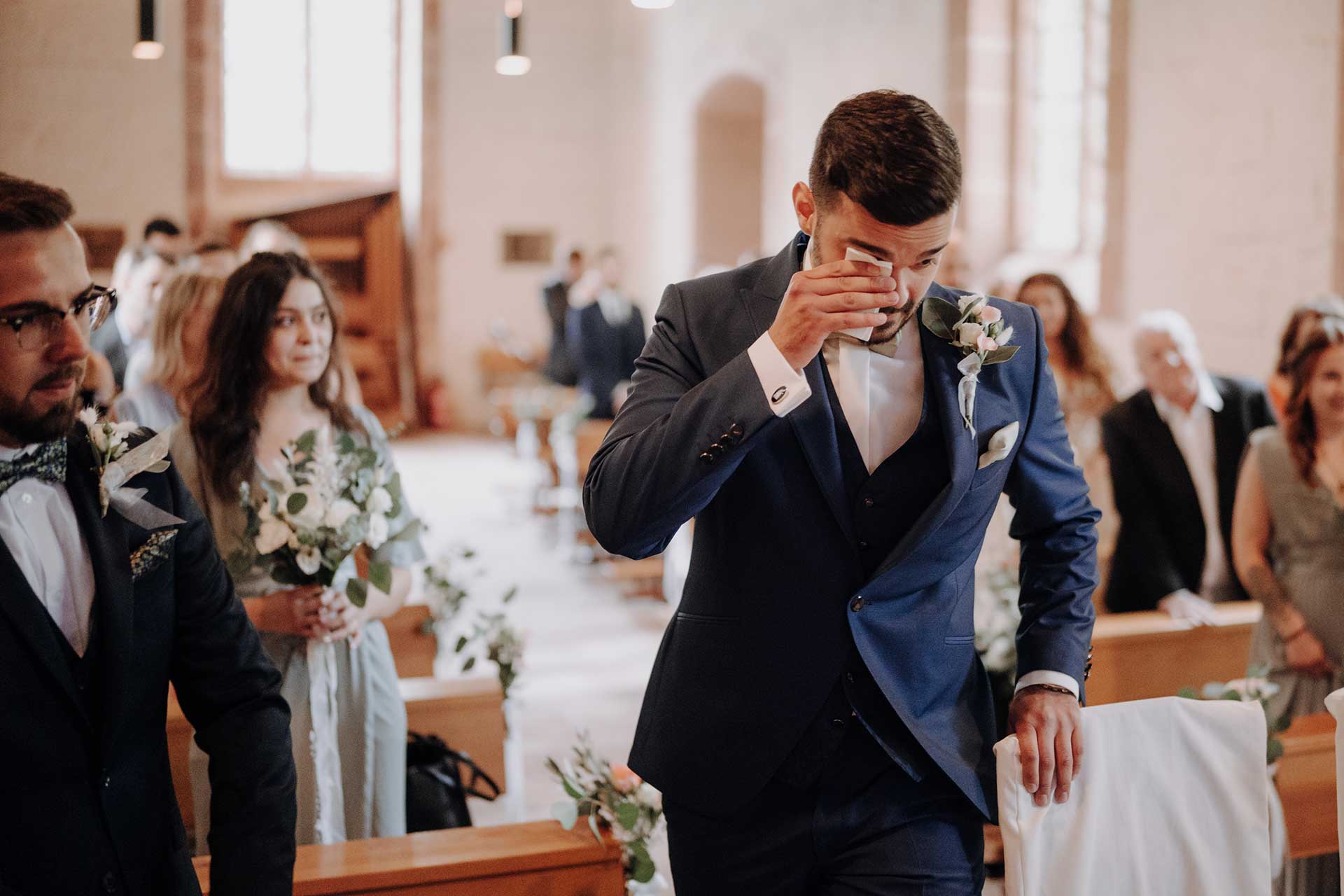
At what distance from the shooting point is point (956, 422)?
5.56 feet

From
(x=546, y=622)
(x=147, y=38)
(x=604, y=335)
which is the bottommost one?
(x=546, y=622)

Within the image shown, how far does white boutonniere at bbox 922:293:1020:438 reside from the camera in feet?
5.58

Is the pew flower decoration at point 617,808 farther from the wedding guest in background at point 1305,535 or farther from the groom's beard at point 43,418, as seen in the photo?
the wedding guest in background at point 1305,535

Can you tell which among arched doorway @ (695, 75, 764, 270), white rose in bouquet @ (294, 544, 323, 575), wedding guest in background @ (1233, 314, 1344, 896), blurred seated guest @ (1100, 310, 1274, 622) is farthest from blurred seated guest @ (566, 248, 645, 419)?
white rose in bouquet @ (294, 544, 323, 575)

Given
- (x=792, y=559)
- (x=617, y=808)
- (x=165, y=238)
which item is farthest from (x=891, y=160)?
(x=165, y=238)

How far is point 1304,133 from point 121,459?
6.21m

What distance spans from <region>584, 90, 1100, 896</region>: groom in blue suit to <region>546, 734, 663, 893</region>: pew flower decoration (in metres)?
0.48

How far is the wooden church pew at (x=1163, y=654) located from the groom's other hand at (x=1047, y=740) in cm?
193

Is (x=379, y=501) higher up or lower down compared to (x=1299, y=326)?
lower down

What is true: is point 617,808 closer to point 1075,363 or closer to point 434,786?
point 434,786

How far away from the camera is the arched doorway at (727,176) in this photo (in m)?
14.3

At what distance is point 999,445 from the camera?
1727mm

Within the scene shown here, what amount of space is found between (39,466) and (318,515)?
123 cm

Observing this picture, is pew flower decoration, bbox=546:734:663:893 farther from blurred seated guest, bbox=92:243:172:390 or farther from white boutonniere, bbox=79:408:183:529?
blurred seated guest, bbox=92:243:172:390
